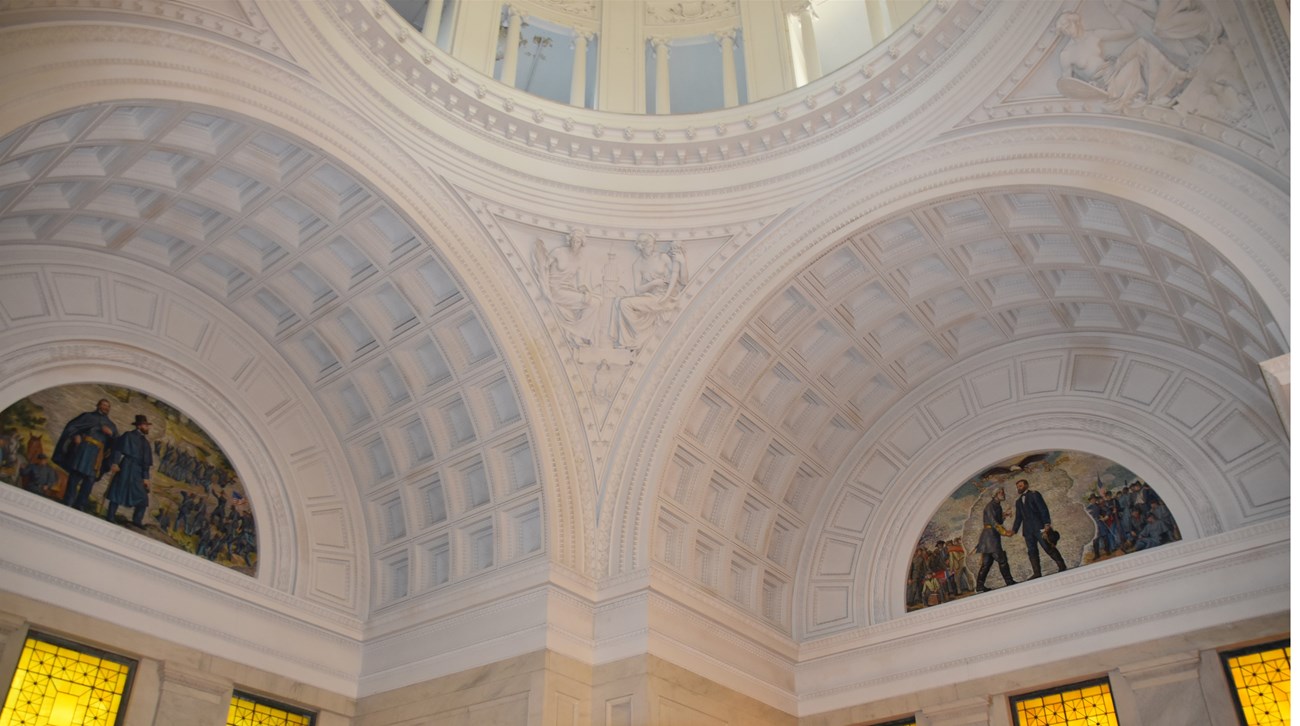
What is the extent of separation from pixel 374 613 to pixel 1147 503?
12616mm

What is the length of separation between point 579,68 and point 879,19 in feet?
16.9

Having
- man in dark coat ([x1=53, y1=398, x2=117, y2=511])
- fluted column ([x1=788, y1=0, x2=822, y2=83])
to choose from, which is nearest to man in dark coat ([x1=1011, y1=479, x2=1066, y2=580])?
fluted column ([x1=788, y1=0, x2=822, y2=83])

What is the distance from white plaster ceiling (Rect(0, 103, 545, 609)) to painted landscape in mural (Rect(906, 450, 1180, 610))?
23.3ft

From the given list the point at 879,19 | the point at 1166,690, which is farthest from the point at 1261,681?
the point at 879,19

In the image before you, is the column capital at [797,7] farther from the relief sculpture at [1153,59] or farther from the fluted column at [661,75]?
the relief sculpture at [1153,59]

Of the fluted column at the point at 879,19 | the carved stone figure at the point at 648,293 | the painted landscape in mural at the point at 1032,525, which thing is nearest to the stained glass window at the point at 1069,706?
the painted landscape in mural at the point at 1032,525

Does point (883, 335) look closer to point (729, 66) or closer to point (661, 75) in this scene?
point (729, 66)

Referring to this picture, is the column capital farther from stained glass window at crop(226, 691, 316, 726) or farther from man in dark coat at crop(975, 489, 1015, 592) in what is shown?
stained glass window at crop(226, 691, 316, 726)

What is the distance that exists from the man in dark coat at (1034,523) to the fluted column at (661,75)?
8.94 meters

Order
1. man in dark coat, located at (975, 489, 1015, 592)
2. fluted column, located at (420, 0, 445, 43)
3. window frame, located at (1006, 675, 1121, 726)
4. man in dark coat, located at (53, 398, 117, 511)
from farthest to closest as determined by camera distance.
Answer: man in dark coat, located at (975, 489, 1015, 592), fluted column, located at (420, 0, 445, 43), window frame, located at (1006, 675, 1121, 726), man in dark coat, located at (53, 398, 117, 511)

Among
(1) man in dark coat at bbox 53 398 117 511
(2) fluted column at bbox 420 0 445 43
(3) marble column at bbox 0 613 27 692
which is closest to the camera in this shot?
(3) marble column at bbox 0 613 27 692

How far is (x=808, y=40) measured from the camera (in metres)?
18.2

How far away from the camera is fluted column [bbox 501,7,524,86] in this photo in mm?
17594

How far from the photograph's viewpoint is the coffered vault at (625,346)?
14258 mm
